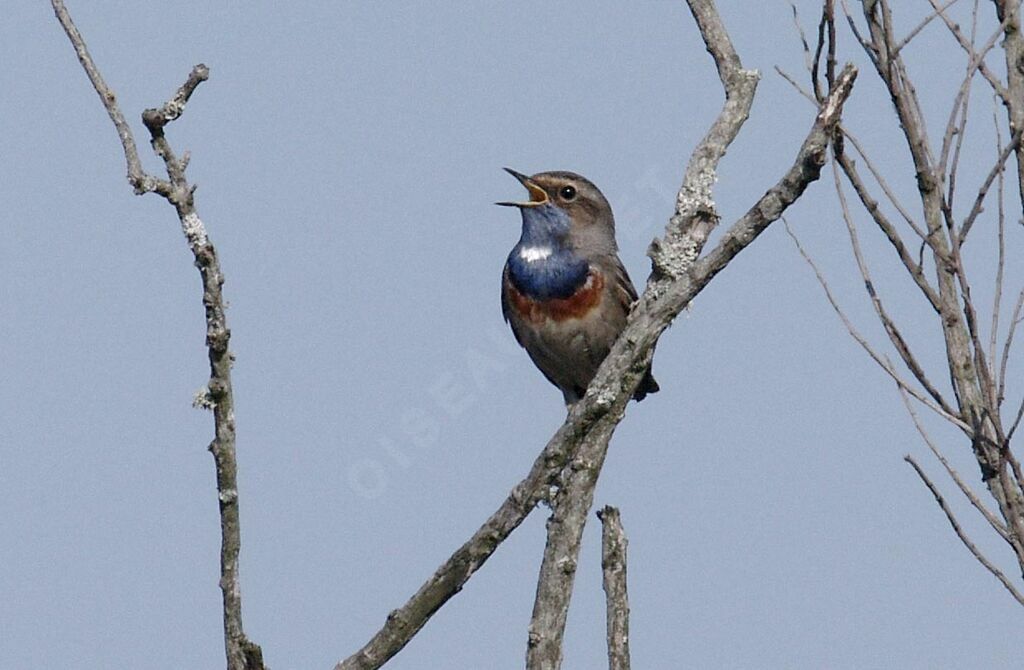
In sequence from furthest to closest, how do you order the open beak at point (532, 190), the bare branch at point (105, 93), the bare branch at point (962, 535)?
the open beak at point (532, 190), the bare branch at point (962, 535), the bare branch at point (105, 93)

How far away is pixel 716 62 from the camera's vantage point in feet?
22.4

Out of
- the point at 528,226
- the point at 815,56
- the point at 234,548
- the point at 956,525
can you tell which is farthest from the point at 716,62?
the point at 234,548

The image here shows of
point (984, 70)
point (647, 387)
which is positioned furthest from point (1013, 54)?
point (647, 387)

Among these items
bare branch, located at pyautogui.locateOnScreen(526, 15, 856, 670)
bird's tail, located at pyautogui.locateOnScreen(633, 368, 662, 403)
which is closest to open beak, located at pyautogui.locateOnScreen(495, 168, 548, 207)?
bird's tail, located at pyautogui.locateOnScreen(633, 368, 662, 403)

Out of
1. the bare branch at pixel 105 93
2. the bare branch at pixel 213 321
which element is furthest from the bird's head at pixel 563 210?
the bare branch at pixel 105 93

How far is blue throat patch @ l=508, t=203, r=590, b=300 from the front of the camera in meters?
9.62

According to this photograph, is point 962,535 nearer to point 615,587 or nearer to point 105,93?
point 615,587

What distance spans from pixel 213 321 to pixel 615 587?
291 cm

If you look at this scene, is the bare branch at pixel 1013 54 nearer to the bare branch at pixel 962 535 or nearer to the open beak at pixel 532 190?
the bare branch at pixel 962 535

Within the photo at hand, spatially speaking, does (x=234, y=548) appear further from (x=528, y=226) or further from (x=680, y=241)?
(x=528, y=226)

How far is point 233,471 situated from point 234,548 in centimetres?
25

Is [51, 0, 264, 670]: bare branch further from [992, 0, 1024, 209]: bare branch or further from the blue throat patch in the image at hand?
the blue throat patch

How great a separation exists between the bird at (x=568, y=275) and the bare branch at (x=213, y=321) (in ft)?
17.6

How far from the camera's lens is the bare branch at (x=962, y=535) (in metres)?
5.73
